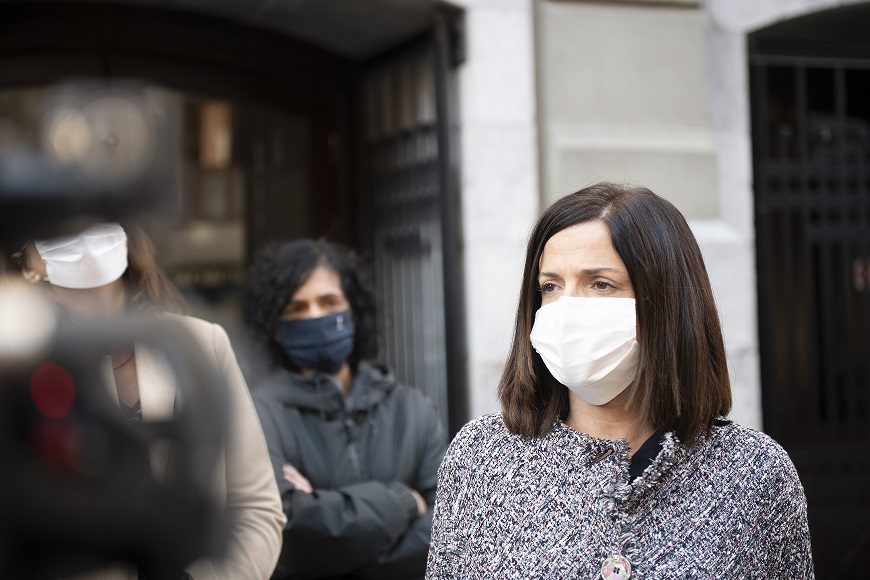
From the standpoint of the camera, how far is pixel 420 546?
10.5ft

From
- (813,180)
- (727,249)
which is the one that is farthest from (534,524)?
(813,180)

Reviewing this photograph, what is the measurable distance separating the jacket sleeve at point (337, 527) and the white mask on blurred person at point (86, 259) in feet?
7.35

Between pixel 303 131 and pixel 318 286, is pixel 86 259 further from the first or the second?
pixel 303 131

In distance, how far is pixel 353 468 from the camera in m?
3.29

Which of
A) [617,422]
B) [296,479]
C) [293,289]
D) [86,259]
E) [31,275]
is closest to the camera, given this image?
[31,275]

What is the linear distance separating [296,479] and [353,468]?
0.72ft

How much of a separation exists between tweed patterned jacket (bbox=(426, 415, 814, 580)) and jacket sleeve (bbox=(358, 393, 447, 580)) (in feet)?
2.90

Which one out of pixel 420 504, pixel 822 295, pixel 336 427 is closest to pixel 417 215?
pixel 336 427

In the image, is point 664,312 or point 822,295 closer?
point 664,312

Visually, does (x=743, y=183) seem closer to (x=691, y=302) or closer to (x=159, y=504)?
(x=691, y=302)

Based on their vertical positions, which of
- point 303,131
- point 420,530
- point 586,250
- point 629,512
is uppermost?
point 303,131

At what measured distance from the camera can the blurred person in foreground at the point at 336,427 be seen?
120 inches

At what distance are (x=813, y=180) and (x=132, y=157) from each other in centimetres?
506

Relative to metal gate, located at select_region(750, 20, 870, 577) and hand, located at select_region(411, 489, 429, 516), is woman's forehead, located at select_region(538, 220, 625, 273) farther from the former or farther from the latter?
metal gate, located at select_region(750, 20, 870, 577)
